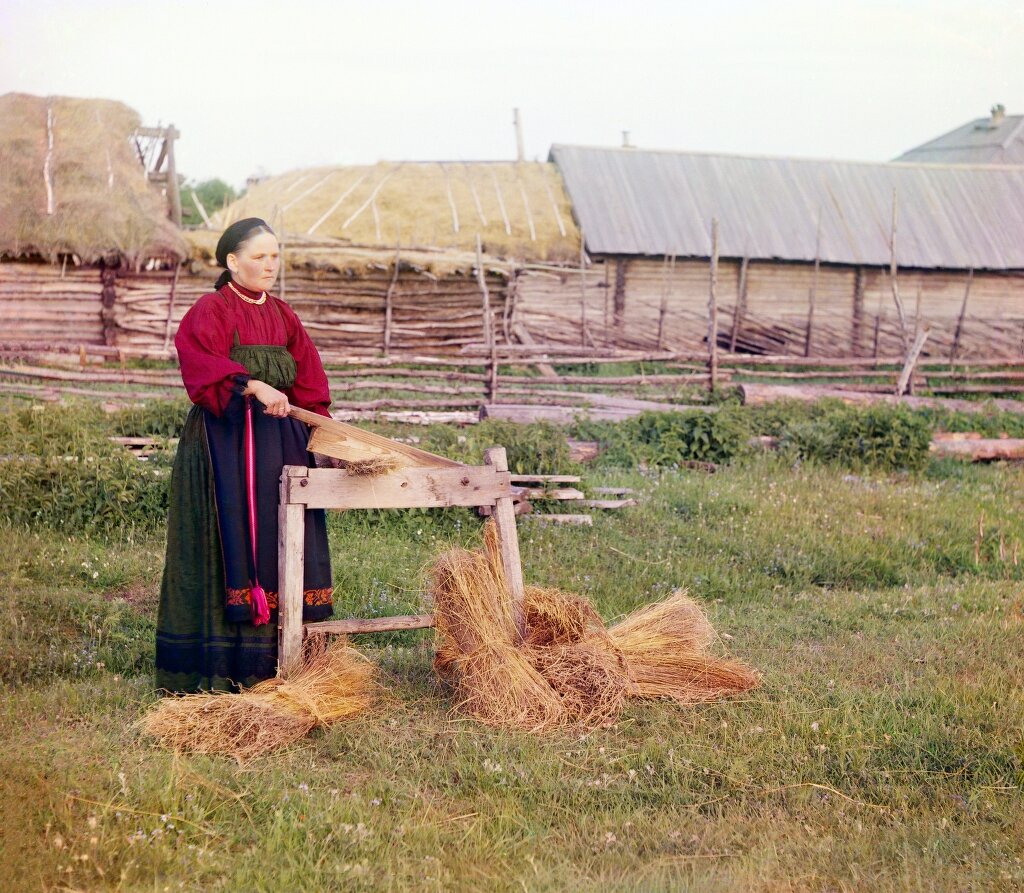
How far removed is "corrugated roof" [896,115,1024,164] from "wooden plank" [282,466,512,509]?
28744mm

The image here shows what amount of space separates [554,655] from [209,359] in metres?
1.72

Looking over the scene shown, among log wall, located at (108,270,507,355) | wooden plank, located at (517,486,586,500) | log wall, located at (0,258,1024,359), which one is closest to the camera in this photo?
wooden plank, located at (517,486,586,500)

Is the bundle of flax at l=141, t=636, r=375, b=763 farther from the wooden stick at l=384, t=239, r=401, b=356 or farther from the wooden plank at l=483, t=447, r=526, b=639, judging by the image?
the wooden stick at l=384, t=239, r=401, b=356

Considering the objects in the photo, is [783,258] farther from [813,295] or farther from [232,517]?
[232,517]

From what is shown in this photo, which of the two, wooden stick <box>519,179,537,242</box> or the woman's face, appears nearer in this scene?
the woman's face

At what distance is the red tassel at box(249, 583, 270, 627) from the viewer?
3.82m

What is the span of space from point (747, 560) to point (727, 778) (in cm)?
318

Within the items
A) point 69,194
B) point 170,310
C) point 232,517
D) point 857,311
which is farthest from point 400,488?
point 857,311

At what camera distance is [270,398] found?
3.68 m

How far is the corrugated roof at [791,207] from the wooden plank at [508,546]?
14374mm

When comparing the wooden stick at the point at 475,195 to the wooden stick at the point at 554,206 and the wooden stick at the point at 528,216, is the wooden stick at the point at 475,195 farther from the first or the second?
the wooden stick at the point at 554,206

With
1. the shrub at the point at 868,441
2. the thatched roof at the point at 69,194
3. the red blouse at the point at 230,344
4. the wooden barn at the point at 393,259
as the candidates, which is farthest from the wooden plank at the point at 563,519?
the thatched roof at the point at 69,194

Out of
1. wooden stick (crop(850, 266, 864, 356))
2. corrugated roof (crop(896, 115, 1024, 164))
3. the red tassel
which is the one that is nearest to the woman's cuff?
the red tassel

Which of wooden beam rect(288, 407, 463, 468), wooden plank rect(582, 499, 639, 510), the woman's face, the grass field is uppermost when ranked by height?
the woman's face
